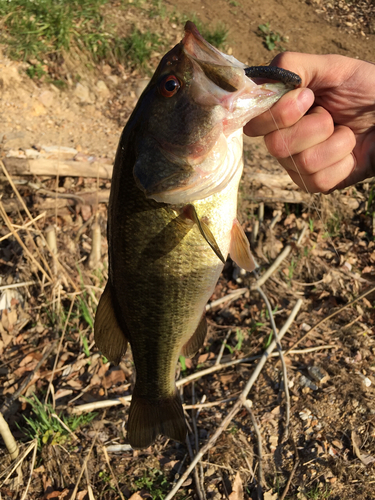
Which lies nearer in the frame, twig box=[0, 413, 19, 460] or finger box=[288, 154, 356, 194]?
finger box=[288, 154, 356, 194]

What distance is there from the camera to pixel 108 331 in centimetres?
197

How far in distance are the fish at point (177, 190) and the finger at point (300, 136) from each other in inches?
19.2

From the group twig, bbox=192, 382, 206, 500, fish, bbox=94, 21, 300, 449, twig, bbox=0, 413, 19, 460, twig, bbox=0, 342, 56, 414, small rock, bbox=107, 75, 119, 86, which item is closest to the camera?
fish, bbox=94, 21, 300, 449

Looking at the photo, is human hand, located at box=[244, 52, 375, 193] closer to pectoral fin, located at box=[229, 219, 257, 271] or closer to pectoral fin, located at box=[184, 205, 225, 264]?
pectoral fin, located at box=[229, 219, 257, 271]

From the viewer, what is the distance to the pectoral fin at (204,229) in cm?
165

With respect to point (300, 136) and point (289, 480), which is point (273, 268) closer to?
point (289, 480)

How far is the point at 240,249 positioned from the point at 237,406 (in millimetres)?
1865

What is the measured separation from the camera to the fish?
64.8 inches

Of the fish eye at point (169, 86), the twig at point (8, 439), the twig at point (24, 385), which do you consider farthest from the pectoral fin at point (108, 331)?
the twig at point (24, 385)

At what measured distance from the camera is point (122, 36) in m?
6.21

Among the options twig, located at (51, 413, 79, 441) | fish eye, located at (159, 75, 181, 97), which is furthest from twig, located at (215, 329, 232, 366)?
fish eye, located at (159, 75, 181, 97)

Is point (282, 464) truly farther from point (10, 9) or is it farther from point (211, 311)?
point (10, 9)

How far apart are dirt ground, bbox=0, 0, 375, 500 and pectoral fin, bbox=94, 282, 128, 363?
4.97ft

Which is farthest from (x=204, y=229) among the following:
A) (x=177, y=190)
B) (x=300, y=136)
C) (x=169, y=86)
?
(x=300, y=136)
